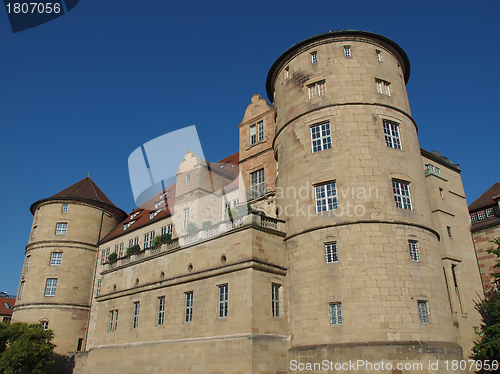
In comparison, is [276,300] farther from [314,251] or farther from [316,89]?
[316,89]

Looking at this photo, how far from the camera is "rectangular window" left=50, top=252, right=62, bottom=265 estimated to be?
46.4 meters

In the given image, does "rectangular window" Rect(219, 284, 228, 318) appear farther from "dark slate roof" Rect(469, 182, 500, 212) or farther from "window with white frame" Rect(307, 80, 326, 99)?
"dark slate roof" Rect(469, 182, 500, 212)

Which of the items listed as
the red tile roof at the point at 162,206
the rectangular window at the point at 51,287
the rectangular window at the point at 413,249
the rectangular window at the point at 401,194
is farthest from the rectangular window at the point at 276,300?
the rectangular window at the point at 51,287

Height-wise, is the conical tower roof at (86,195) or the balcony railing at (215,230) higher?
the conical tower roof at (86,195)

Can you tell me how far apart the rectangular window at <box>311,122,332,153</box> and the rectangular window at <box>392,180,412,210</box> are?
14.3 ft

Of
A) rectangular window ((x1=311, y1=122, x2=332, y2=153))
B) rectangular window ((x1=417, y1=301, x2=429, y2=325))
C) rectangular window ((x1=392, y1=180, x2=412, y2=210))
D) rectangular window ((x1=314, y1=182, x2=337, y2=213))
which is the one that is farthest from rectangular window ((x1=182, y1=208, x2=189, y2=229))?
rectangular window ((x1=417, y1=301, x2=429, y2=325))

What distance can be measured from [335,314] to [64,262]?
34570 mm

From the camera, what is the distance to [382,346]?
65.6 ft

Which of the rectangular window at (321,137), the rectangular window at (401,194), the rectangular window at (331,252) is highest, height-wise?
the rectangular window at (321,137)

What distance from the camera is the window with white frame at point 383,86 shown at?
26.7 meters

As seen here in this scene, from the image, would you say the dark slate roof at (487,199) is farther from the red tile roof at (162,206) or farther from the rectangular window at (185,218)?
the rectangular window at (185,218)

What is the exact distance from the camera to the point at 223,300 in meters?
24.1

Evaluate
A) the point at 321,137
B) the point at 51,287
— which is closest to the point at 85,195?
the point at 51,287

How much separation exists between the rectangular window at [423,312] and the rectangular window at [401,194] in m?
5.22
